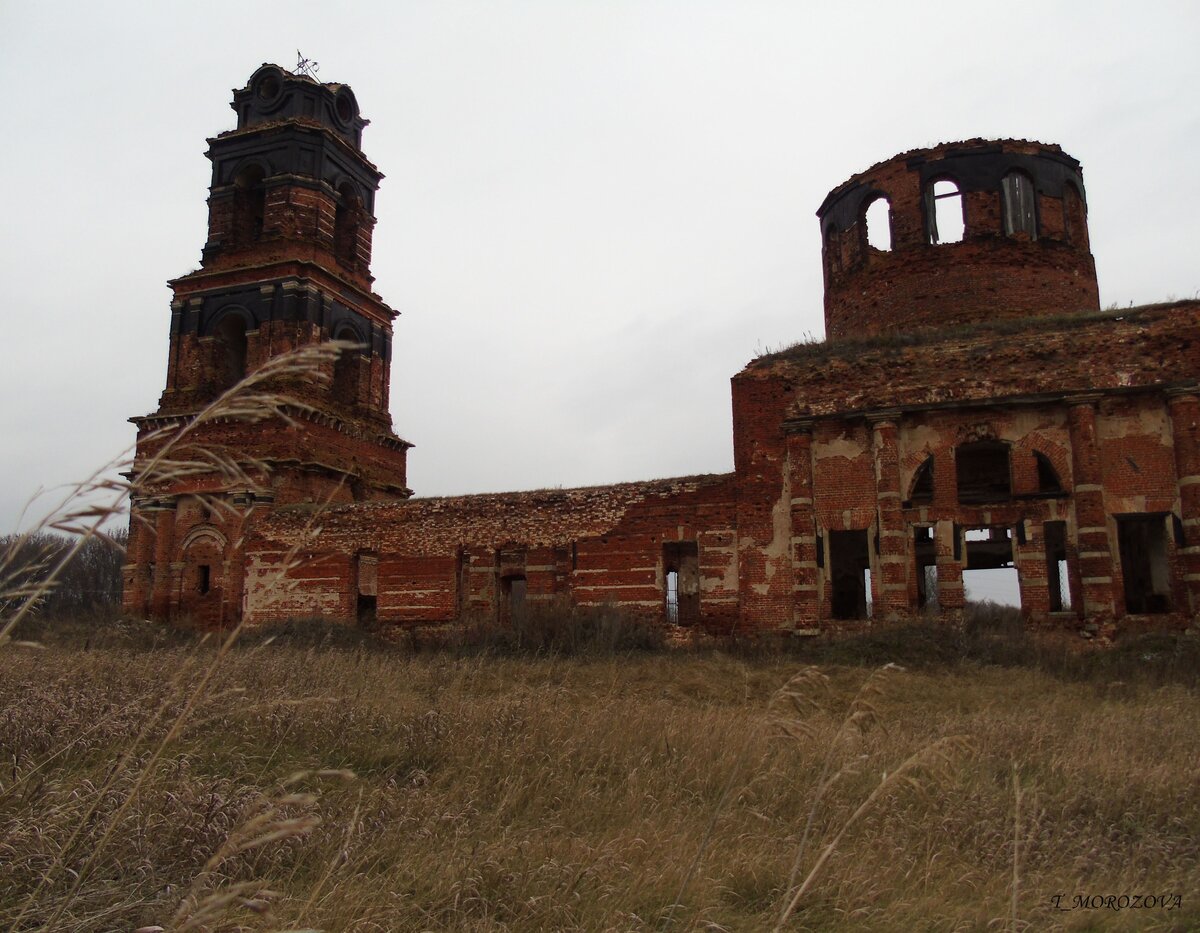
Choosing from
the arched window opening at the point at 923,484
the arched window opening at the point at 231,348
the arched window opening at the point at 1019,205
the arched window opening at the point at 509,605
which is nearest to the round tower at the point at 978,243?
the arched window opening at the point at 1019,205

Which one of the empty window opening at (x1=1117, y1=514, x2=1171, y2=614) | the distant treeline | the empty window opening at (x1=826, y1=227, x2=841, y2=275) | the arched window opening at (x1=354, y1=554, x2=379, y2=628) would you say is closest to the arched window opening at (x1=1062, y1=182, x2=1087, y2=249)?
the empty window opening at (x1=826, y1=227, x2=841, y2=275)

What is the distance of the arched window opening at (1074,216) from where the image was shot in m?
19.0

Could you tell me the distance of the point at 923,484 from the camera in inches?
640

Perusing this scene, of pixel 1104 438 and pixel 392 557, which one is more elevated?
pixel 1104 438

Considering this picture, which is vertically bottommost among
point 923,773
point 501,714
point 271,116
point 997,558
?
point 923,773

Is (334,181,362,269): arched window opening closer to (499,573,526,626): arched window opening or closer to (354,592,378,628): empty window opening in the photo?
(354,592,378,628): empty window opening

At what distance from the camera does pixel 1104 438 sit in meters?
14.5

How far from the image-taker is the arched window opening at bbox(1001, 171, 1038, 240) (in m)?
18.6

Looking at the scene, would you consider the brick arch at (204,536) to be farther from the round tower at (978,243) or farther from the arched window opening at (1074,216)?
the arched window opening at (1074,216)

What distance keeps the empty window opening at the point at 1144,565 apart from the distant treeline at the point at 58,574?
16.5m

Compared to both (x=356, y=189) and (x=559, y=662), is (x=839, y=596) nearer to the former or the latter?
(x=559, y=662)

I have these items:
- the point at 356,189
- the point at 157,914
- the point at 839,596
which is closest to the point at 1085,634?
the point at 839,596

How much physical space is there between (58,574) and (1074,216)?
21.4 metres

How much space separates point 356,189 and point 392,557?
13081mm
